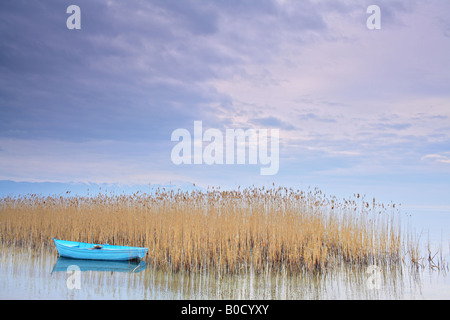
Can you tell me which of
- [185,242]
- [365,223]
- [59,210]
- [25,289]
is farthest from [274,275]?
[59,210]

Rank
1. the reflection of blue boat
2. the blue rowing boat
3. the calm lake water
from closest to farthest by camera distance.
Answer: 1. the calm lake water
2. the reflection of blue boat
3. the blue rowing boat

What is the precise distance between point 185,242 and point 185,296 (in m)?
1.76

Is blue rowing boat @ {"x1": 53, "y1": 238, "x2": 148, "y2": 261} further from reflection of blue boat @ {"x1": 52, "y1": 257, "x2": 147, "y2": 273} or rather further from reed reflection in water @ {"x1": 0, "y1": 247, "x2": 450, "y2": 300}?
reed reflection in water @ {"x1": 0, "y1": 247, "x2": 450, "y2": 300}

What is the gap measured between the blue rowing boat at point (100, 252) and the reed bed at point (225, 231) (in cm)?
34

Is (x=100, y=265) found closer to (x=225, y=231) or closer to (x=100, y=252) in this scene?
(x=100, y=252)

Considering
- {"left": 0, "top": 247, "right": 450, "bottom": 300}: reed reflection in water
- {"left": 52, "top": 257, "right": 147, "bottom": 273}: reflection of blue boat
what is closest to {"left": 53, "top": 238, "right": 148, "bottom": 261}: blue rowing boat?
{"left": 52, "top": 257, "right": 147, "bottom": 273}: reflection of blue boat

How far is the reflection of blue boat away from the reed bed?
15.2 inches

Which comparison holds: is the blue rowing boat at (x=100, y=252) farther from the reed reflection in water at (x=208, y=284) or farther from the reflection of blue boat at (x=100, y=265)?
the reed reflection in water at (x=208, y=284)

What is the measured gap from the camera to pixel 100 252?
26.7 ft

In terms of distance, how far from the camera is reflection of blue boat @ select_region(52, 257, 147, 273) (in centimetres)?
753

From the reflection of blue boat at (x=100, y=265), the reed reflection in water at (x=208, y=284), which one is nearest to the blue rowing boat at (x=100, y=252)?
the reflection of blue boat at (x=100, y=265)

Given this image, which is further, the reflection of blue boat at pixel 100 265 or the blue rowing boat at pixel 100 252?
the blue rowing boat at pixel 100 252

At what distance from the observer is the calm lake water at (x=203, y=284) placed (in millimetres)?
5645
